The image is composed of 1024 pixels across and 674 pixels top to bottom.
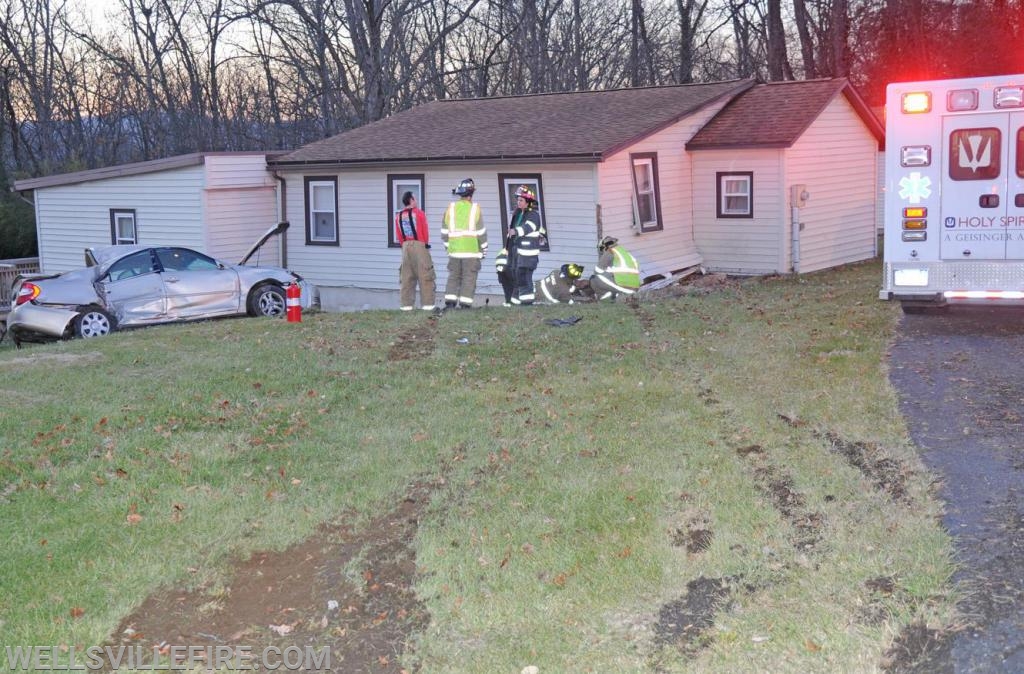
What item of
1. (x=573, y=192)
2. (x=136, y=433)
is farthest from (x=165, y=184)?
(x=136, y=433)

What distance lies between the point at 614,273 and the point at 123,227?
1115 centimetres

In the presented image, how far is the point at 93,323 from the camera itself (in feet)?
53.2

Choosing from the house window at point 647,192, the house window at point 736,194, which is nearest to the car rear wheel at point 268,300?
the house window at point 647,192

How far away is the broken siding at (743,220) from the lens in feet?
65.8

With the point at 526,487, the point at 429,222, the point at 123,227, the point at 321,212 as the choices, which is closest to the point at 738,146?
the point at 429,222

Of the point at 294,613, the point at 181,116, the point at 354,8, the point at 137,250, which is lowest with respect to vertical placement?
the point at 294,613

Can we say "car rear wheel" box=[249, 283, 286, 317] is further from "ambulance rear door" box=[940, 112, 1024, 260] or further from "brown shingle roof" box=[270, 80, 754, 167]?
"ambulance rear door" box=[940, 112, 1024, 260]

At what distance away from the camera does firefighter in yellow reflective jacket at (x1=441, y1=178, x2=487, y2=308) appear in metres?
15.9

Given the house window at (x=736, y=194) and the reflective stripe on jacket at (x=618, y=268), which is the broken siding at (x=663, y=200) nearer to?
the house window at (x=736, y=194)

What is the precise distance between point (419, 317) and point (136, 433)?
21.1 feet

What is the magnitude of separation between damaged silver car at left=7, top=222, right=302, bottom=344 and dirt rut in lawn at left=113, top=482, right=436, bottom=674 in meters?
10.3

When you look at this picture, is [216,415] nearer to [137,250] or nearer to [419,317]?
[419,317]

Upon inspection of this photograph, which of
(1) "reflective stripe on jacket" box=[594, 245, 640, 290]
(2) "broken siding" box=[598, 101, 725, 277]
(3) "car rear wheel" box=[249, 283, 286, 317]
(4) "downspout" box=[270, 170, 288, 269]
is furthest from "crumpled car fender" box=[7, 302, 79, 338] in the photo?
(2) "broken siding" box=[598, 101, 725, 277]

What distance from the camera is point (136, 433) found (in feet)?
28.7
